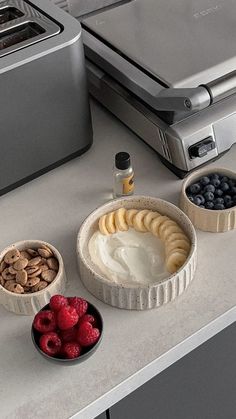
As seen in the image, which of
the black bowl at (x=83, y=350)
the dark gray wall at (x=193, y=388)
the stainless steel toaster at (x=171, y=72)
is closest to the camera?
the black bowl at (x=83, y=350)

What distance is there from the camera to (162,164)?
1204mm

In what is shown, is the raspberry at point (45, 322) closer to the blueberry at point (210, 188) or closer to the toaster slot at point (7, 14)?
the blueberry at point (210, 188)

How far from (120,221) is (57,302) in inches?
7.2

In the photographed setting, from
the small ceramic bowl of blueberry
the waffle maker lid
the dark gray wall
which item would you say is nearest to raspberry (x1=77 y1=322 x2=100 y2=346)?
the dark gray wall

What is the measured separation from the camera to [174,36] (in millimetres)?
1215

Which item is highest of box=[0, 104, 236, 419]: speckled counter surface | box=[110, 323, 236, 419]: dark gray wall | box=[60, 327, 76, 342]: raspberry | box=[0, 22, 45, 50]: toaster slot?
box=[0, 22, 45, 50]: toaster slot

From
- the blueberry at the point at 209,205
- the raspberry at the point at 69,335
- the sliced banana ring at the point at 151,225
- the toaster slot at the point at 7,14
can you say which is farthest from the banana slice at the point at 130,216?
the toaster slot at the point at 7,14

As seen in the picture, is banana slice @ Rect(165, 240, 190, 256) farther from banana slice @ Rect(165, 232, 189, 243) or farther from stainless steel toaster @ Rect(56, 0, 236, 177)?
stainless steel toaster @ Rect(56, 0, 236, 177)

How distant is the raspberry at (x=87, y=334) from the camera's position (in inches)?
35.9

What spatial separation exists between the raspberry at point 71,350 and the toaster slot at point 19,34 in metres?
0.46

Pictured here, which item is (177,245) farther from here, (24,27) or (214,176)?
(24,27)

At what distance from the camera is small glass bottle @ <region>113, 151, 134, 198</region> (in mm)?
1106

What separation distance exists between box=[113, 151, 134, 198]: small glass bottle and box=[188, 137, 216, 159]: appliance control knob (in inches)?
3.7

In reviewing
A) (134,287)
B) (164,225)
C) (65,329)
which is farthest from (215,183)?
(65,329)
